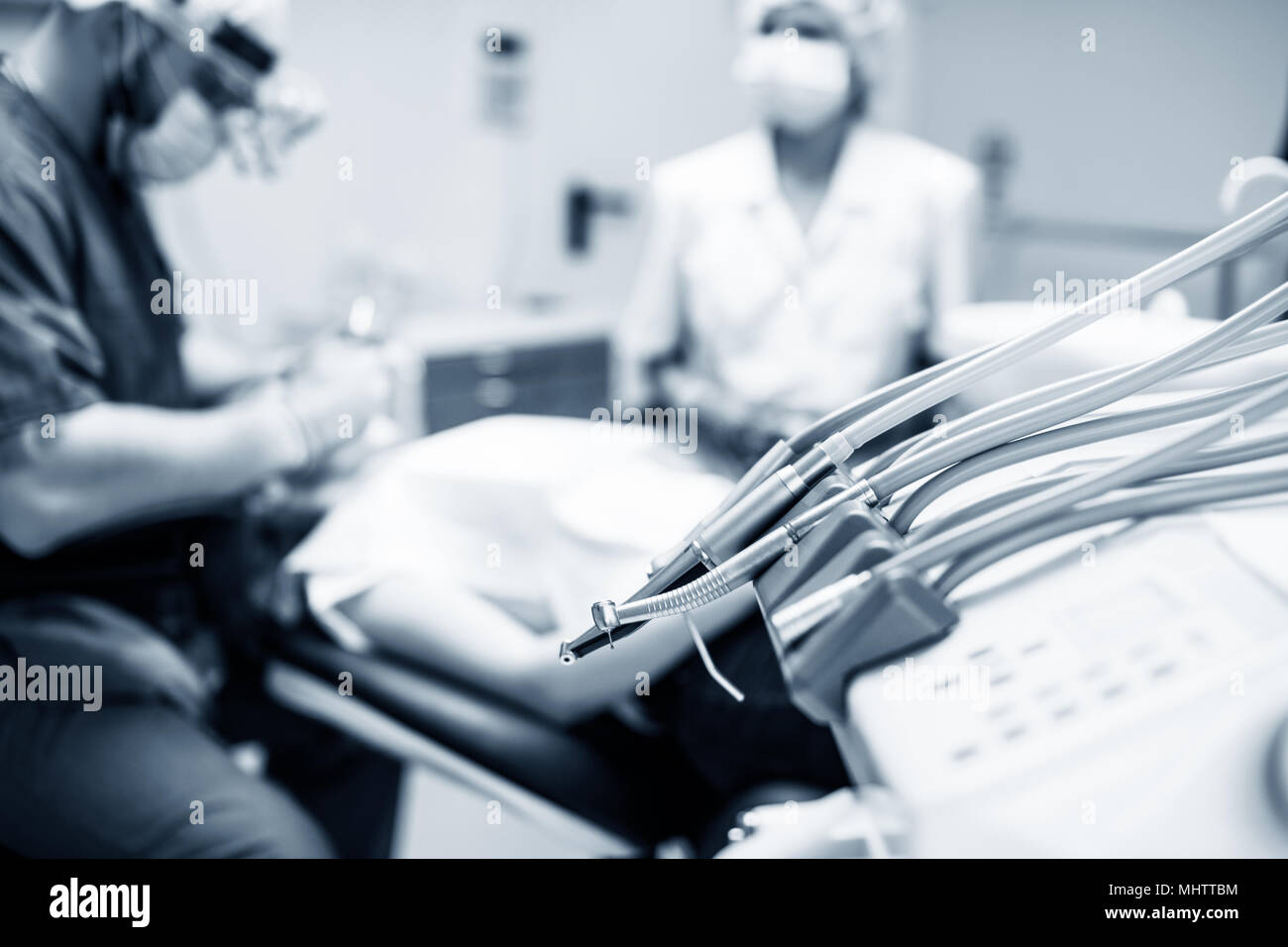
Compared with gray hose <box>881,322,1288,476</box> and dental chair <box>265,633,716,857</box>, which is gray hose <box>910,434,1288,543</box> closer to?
gray hose <box>881,322,1288,476</box>

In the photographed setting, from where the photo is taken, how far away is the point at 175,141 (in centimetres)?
90

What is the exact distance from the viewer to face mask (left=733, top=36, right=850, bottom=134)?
1.29m

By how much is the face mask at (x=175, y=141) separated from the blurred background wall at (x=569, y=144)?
3.74 ft

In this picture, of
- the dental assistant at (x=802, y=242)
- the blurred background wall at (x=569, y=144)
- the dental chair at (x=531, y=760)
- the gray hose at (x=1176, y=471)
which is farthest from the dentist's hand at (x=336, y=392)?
the blurred background wall at (x=569, y=144)

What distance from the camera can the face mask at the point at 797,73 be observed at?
4.23 ft

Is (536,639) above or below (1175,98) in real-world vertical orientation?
below

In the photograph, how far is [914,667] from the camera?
34 cm

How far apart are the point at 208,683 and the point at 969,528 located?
80 centimetres

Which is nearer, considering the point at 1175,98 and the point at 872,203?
the point at 872,203

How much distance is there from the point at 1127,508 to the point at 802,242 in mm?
1058

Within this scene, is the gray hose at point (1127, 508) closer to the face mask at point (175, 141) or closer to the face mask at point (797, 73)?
the face mask at point (175, 141)

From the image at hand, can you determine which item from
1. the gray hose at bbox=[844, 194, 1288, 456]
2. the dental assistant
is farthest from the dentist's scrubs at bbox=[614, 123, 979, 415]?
the gray hose at bbox=[844, 194, 1288, 456]
